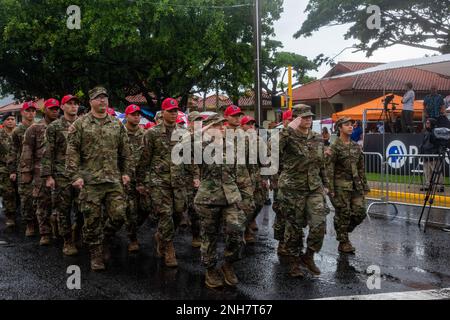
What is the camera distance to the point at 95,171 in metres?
6.80

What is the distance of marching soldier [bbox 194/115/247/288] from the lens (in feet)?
19.4

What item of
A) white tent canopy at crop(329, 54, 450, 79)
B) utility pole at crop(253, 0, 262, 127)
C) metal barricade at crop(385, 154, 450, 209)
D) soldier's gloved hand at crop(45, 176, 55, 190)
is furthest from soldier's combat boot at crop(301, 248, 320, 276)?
utility pole at crop(253, 0, 262, 127)

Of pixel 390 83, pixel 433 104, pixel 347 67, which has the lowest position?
pixel 433 104

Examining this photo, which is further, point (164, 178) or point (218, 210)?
point (164, 178)

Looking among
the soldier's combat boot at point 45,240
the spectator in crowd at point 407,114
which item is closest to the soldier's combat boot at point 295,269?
the soldier's combat boot at point 45,240

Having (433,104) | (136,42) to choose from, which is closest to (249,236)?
(433,104)

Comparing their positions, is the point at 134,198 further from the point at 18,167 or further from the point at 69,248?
the point at 18,167

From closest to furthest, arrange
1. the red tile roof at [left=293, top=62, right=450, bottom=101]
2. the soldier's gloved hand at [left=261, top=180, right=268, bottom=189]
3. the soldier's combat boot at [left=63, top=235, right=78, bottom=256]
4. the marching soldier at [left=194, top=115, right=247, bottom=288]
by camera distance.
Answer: the marching soldier at [left=194, top=115, right=247, bottom=288], the soldier's combat boot at [left=63, top=235, right=78, bottom=256], the soldier's gloved hand at [left=261, top=180, right=268, bottom=189], the red tile roof at [left=293, top=62, right=450, bottom=101]

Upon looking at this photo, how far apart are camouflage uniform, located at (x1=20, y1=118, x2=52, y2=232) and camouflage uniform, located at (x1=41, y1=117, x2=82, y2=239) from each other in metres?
0.56

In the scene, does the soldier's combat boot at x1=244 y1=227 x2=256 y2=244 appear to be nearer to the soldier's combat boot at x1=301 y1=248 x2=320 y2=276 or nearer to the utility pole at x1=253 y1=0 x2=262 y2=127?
the soldier's combat boot at x1=301 y1=248 x2=320 y2=276

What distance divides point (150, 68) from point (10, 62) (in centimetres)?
670

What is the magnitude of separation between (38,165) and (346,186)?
15.4 feet

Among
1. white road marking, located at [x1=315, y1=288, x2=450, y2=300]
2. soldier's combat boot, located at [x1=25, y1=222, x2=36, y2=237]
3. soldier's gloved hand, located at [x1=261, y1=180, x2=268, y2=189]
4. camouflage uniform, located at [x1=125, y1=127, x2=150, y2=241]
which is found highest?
soldier's gloved hand, located at [x1=261, y1=180, x2=268, y2=189]
